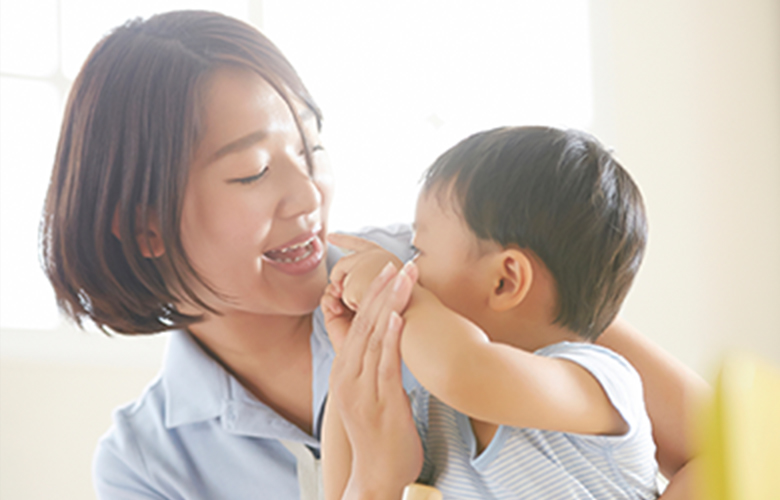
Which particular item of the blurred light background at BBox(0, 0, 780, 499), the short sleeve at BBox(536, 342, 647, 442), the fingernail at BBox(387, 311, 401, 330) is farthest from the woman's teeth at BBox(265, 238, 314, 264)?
the blurred light background at BBox(0, 0, 780, 499)

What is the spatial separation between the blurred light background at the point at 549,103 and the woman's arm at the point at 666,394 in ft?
4.87

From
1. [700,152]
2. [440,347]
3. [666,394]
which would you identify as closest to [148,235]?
[440,347]

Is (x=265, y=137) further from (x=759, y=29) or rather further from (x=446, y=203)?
(x=759, y=29)

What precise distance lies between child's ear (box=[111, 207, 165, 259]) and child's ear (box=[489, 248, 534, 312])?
0.51 m

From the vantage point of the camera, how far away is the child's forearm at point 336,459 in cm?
105

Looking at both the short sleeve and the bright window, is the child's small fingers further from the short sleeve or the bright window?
the bright window

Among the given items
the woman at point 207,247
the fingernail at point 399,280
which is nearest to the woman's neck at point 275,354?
the woman at point 207,247

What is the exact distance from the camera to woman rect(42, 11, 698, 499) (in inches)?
43.8

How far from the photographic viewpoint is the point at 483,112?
2.92 meters

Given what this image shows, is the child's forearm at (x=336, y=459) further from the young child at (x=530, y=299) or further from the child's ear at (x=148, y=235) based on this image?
the child's ear at (x=148, y=235)

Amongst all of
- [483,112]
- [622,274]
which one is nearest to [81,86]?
[622,274]

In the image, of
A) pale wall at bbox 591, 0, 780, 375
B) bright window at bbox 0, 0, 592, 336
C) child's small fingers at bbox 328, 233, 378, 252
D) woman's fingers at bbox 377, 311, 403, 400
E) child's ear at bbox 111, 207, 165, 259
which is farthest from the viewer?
pale wall at bbox 591, 0, 780, 375

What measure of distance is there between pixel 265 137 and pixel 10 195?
141 centimetres

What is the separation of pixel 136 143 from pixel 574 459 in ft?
2.40
